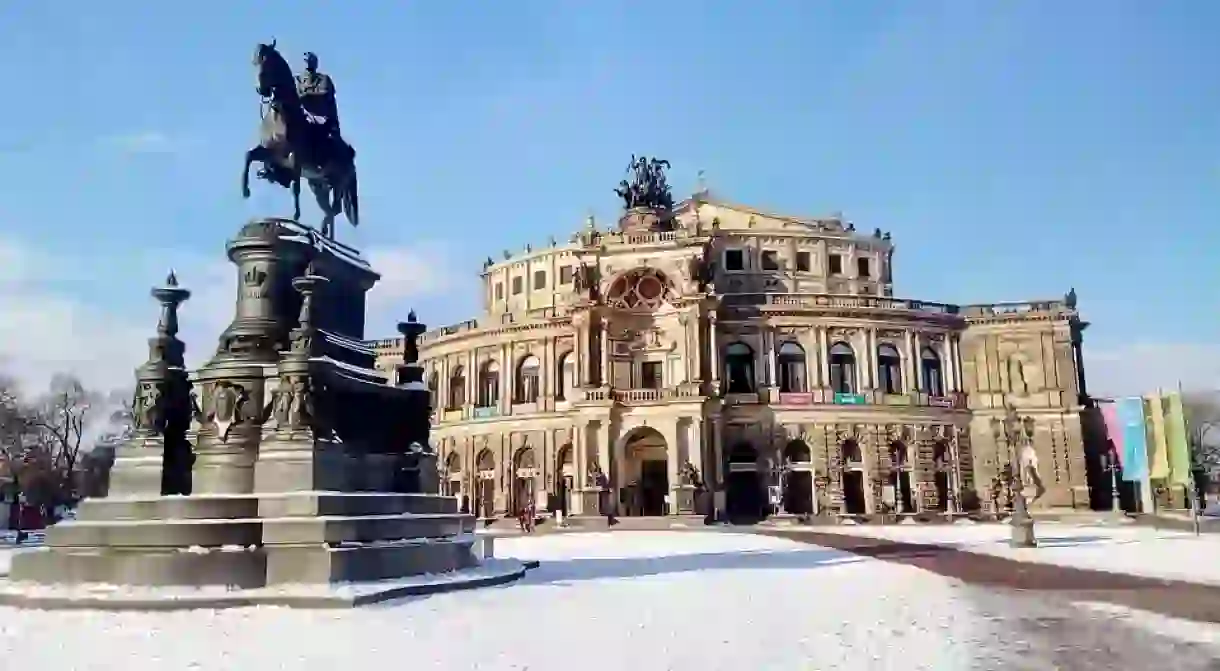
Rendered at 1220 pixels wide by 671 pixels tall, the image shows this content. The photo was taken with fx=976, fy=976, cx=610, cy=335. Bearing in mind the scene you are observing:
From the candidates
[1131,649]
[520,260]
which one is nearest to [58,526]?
[1131,649]

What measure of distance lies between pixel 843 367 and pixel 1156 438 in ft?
57.7

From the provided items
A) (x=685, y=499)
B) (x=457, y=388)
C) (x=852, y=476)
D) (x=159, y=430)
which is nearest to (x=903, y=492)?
(x=852, y=476)

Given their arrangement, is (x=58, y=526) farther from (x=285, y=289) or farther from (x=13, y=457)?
(x=13, y=457)

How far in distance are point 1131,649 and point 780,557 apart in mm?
14374

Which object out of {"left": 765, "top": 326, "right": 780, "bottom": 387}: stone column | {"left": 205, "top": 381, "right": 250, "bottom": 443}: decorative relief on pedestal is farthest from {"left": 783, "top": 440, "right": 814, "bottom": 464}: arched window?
{"left": 205, "top": 381, "right": 250, "bottom": 443}: decorative relief on pedestal

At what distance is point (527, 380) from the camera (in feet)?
205

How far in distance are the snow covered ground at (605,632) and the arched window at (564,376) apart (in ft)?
147

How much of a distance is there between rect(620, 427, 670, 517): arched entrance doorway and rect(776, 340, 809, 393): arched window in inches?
332

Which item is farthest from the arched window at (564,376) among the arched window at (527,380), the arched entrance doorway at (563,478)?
the arched entrance doorway at (563,478)

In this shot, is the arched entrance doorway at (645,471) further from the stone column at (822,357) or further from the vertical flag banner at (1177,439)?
the vertical flag banner at (1177,439)

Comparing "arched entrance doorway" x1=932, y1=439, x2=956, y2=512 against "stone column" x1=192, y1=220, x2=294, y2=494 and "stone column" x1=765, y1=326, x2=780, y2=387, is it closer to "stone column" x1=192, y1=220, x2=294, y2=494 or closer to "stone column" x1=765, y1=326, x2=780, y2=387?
"stone column" x1=765, y1=326, x2=780, y2=387

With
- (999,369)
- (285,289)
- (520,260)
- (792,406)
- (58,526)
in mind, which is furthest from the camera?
(520,260)

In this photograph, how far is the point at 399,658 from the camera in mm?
8719

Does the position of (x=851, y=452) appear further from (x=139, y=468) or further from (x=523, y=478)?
(x=139, y=468)
